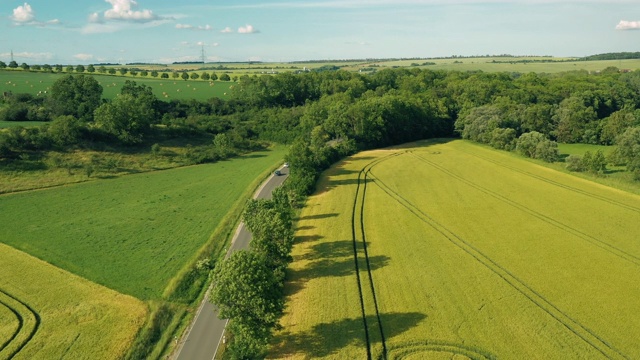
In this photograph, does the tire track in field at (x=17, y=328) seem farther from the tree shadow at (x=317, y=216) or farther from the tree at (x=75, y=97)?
the tree at (x=75, y=97)

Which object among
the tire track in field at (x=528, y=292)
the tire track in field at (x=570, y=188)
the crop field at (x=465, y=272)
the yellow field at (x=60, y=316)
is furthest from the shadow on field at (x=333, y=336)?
the tire track in field at (x=570, y=188)

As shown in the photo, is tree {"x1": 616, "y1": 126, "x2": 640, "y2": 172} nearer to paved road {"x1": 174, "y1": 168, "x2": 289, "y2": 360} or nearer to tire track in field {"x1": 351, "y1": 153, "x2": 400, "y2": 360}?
tire track in field {"x1": 351, "y1": 153, "x2": 400, "y2": 360}

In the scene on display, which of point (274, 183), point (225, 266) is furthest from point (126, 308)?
point (274, 183)

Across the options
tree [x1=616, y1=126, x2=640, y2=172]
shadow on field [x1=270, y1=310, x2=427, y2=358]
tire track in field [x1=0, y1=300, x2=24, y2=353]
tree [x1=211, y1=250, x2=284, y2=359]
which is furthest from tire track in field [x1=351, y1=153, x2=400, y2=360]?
tree [x1=616, y1=126, x2=640, y2=172]

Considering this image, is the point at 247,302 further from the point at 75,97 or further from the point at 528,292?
the point at 75,97

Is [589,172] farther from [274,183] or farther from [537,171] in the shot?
[274,183]
